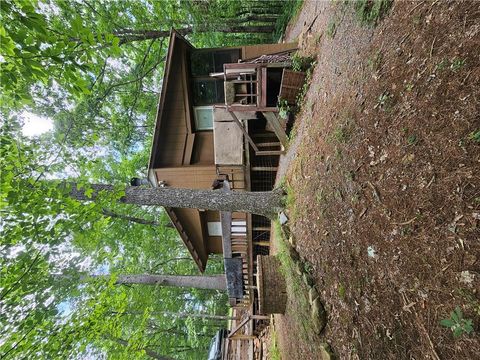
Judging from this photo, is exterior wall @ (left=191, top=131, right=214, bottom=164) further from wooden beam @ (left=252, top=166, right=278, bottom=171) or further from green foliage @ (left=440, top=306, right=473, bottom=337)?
green foliage @ (left=440, top=306, right=473, bottom=337)

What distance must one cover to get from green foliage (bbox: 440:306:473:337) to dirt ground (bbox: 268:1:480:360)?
1.7 inches

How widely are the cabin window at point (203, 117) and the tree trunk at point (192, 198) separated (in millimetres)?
5076

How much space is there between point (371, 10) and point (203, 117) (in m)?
7.91

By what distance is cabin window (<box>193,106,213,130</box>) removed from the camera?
11992mm

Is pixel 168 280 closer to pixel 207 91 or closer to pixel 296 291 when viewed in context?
pixel 296 291

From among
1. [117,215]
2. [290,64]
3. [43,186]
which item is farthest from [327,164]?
[117,215]

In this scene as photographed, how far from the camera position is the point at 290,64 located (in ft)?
28.6

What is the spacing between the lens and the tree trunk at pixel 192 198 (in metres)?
7.26

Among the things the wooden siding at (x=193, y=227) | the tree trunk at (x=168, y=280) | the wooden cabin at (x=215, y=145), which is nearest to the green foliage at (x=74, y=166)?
the tree trunk at (x=168, y=280)

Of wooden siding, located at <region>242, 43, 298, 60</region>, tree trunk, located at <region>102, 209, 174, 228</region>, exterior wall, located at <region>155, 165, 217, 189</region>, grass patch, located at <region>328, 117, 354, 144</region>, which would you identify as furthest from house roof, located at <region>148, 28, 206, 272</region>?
grass patch, located at <region>328, 117, 354, 144</region>

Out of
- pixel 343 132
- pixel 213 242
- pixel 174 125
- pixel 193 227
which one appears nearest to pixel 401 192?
pixel 343 132

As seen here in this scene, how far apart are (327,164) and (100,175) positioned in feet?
42.9

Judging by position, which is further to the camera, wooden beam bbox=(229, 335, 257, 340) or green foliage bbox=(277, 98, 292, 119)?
wooden beam bbox=(229, 335, 257, 340)

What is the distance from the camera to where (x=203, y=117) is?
1204 centimetres
